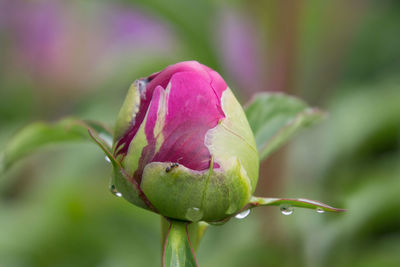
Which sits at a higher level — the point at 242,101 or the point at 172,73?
the point at 172,73

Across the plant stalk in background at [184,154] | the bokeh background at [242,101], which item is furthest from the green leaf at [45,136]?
the bokeh background at [242,101]

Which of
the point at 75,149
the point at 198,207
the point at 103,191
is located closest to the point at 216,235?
the point at 103,191

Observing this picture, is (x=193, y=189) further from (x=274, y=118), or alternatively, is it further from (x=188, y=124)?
(x=274, y=118)

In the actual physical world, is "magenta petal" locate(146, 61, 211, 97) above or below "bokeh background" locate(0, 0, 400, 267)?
above

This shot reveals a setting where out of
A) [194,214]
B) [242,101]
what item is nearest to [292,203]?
[194,214]

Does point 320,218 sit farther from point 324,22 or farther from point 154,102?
point 324,22

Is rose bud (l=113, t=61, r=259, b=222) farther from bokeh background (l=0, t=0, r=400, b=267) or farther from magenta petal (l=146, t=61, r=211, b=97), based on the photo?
bokeh background (l=0, t=0, r=400, b=267)

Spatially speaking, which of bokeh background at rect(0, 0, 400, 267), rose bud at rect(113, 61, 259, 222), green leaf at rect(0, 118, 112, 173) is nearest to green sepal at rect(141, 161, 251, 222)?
rose bud at rect(113, 61, 259, 222)
